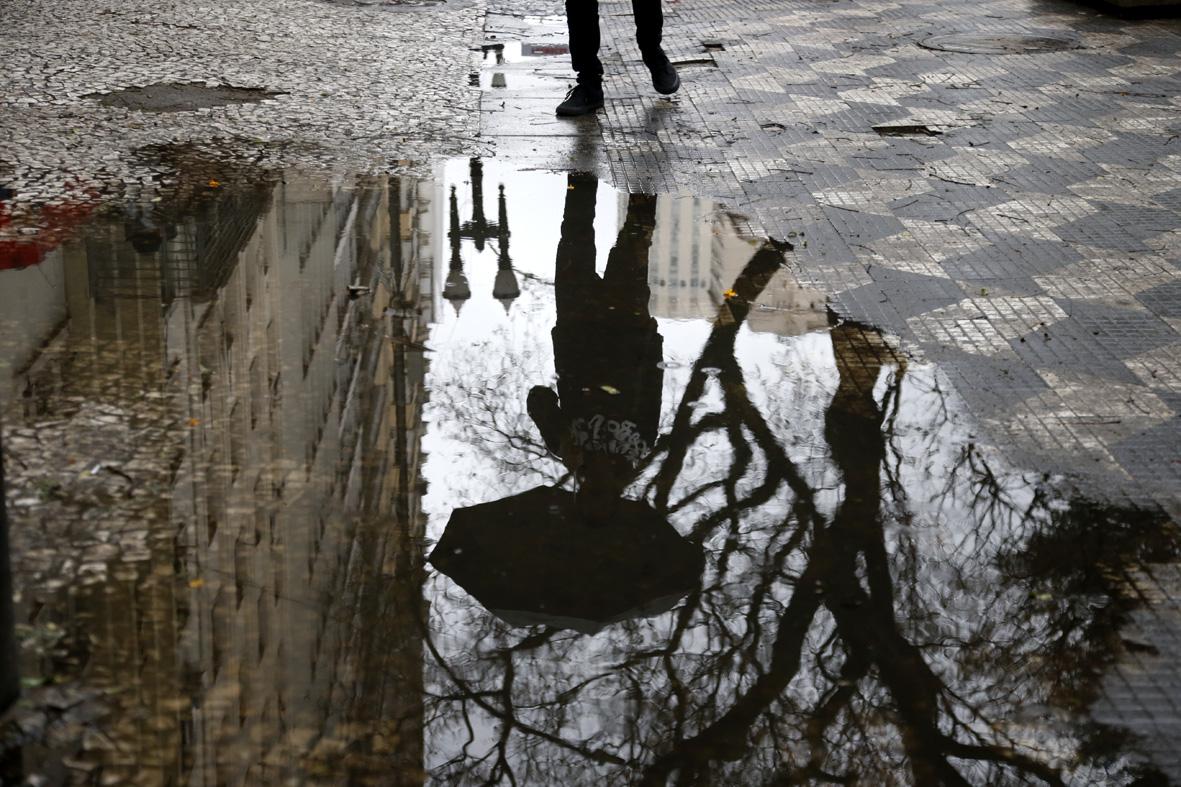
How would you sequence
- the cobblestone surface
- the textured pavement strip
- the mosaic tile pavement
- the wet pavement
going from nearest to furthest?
the wet pavement → the textured pavement strip → the mosaic tile pavement → the cobblestone surface

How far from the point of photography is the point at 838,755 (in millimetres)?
3305

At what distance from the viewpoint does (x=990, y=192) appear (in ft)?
26.7

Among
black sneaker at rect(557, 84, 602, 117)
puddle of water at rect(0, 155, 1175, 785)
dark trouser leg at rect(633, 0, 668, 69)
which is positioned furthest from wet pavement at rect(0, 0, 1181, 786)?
dark trouser leg at rect(633, 0, 668, 69)

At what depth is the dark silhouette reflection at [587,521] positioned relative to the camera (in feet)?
13.0

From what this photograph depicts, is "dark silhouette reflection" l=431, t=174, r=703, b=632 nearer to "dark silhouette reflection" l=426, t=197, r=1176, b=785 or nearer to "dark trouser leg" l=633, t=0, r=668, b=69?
"dark silhouette reflection" l=426, t=197, r=1176, b=785

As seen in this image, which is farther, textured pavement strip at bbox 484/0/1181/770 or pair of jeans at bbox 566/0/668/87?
pair of jeans at bbox 566/0/668/87

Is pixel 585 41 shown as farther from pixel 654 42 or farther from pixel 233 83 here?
pixel 233 83

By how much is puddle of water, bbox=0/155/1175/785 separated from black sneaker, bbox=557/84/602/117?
344 centimetres

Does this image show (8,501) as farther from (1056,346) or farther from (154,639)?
(1056,346)

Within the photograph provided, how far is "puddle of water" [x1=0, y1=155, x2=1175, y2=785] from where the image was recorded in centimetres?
335

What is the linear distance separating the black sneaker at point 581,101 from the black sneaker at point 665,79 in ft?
2.00

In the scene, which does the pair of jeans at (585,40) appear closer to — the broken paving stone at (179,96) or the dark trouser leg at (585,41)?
the dark trouser leg at (585,41)

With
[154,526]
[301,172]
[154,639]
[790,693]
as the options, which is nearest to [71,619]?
[154,639]

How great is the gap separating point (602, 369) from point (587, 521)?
128 cm
